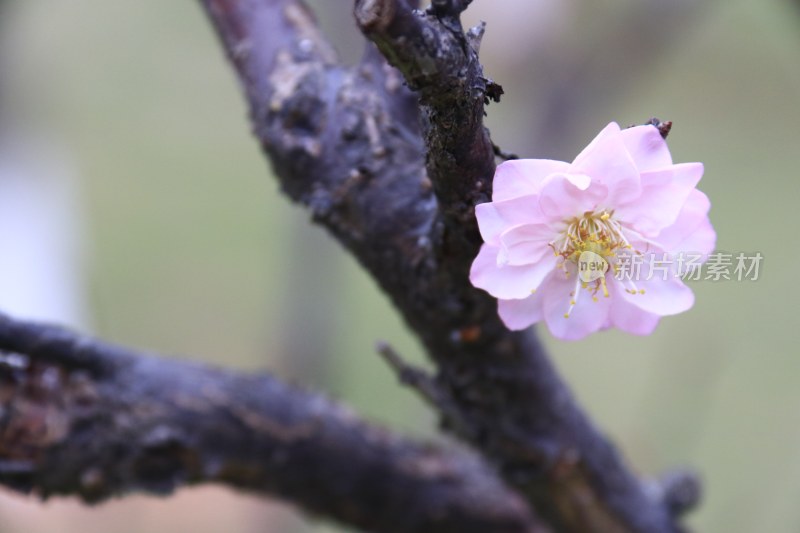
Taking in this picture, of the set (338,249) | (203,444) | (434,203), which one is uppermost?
(338,249)

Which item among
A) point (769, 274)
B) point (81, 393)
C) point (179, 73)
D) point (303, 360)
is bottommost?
point (81, 393)

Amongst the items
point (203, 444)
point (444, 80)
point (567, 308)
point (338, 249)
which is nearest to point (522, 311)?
point (567, 308)

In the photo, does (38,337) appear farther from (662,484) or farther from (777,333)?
(777,333)

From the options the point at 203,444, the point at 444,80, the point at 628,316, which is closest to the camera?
the point at 444,80

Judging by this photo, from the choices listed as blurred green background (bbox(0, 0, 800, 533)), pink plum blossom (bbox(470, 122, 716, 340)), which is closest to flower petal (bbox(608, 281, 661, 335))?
pink plum blossom (bbox(470, 122, 716, 340))

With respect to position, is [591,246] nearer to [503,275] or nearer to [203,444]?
[503,275]


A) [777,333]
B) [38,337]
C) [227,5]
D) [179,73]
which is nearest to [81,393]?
[38,337]

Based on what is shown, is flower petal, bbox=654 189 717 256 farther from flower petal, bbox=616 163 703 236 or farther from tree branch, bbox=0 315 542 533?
tree branch, bbox=0 315 542 533
